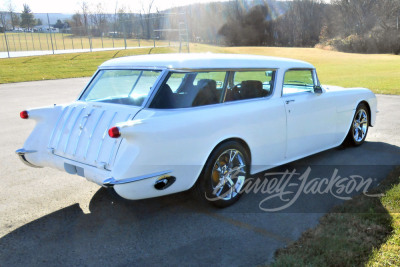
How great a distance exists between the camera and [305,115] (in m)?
4.83

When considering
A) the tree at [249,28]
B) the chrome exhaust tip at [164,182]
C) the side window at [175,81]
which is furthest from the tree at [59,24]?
the chrome exhaust tip at [164,182]

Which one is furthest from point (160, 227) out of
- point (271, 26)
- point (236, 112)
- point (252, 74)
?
point (271, 26)

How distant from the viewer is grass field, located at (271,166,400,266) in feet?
9.62

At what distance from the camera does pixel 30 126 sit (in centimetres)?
805

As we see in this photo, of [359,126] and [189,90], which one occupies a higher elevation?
[189,90]

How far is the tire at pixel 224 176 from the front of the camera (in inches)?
149

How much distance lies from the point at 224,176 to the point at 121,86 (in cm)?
159

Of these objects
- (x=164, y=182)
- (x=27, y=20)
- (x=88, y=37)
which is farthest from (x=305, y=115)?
(x=27, y=20)

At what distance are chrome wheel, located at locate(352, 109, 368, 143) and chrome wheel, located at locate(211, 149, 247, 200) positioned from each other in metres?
2.78

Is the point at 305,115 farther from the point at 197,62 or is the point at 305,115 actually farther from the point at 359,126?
the point at 359,126

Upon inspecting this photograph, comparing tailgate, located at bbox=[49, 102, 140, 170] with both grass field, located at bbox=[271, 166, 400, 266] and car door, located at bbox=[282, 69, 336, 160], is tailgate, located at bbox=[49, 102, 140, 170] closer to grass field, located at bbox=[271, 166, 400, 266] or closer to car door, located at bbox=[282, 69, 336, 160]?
grass field, located at bbox=[271, 166, 400, 266]

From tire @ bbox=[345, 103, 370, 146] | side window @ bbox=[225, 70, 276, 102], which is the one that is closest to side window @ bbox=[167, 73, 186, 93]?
side window @ bbox=[225, 70, 276, 102]

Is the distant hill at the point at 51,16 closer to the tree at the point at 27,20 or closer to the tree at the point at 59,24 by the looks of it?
the tree at the point at 27,20

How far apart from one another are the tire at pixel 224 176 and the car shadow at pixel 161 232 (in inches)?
5.5
